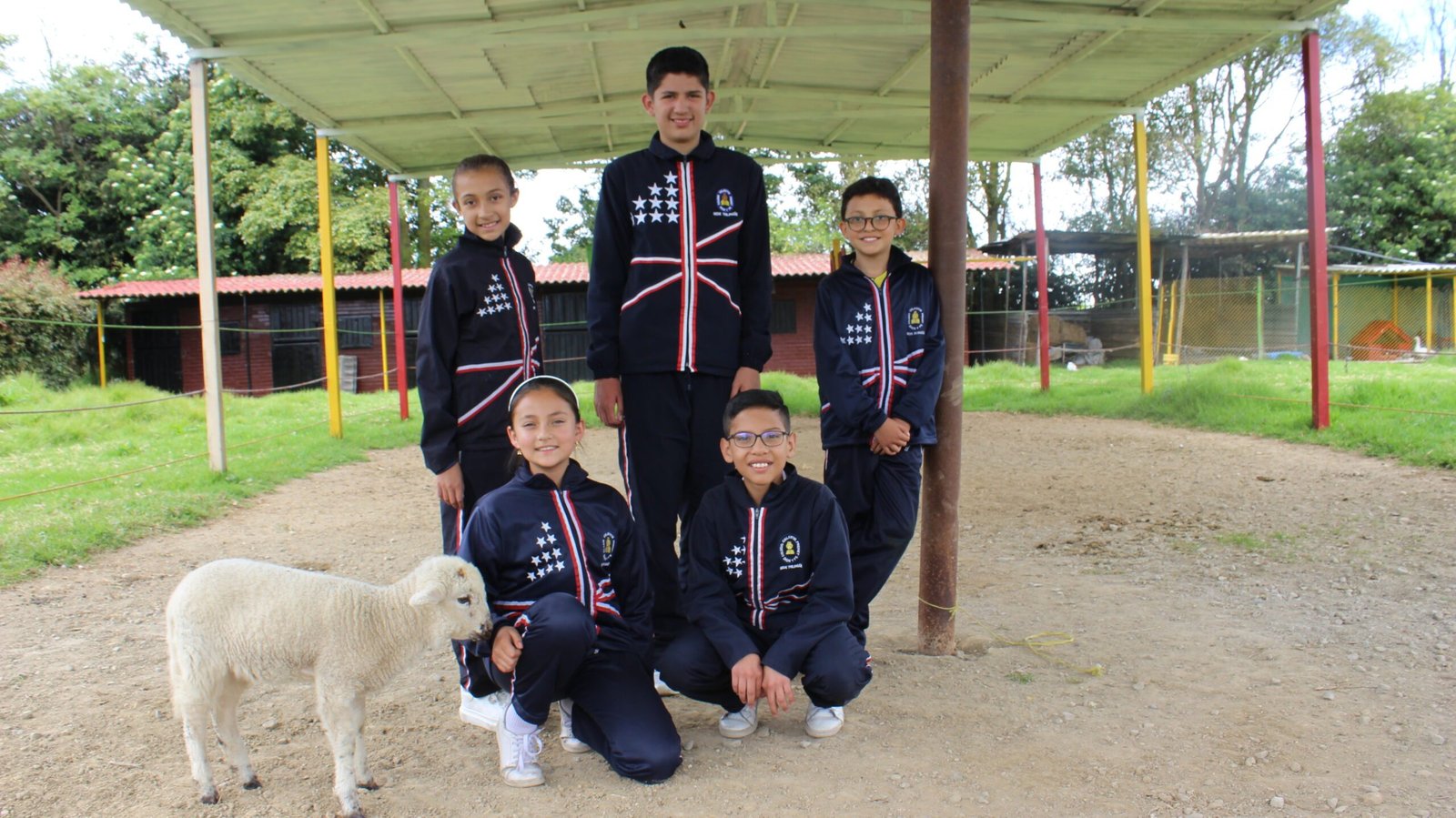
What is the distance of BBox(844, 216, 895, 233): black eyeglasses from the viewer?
3.45m

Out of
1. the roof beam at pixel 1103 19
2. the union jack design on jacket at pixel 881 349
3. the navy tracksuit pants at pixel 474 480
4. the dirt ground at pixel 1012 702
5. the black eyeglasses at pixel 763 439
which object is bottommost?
the dirt ground at pixel 1012 702

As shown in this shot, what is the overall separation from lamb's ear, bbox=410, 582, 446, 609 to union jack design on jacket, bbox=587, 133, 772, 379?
1000 millimetres

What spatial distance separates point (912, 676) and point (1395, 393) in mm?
8976

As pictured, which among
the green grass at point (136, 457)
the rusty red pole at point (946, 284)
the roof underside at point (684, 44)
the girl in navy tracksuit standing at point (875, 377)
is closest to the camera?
the girl in navy tracksuit standing at point (875, 377)

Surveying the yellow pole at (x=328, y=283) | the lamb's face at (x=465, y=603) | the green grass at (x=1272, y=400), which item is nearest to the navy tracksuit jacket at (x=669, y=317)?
the lamb's face at (x=465, y=603)

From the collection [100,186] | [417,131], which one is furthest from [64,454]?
[100,186]

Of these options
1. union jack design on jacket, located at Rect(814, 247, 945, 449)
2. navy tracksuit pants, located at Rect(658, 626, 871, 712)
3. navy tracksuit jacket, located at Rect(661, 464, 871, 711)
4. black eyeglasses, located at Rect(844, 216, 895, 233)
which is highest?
black eyeglasses, located at Rect(844, 216, 895, 233)

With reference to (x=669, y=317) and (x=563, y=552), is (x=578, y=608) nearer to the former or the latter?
(x=563, y=552)

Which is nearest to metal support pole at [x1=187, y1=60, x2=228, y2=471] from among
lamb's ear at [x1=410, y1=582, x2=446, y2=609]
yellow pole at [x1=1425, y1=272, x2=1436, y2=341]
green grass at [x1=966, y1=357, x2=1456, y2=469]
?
lamb's ear at [x1=410, y1=582, x2=446, y2=609]

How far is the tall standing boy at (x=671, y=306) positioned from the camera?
326 cm

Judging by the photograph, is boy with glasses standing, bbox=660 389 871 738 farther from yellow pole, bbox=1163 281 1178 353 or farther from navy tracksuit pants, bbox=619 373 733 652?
yellow pole, bbox=1163 281 1178 353

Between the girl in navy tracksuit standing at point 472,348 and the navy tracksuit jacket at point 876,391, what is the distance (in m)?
1.06

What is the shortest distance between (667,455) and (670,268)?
24.5 inches

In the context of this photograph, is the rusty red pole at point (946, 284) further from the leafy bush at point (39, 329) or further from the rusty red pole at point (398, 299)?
the leafy bush at point (39, 329)
